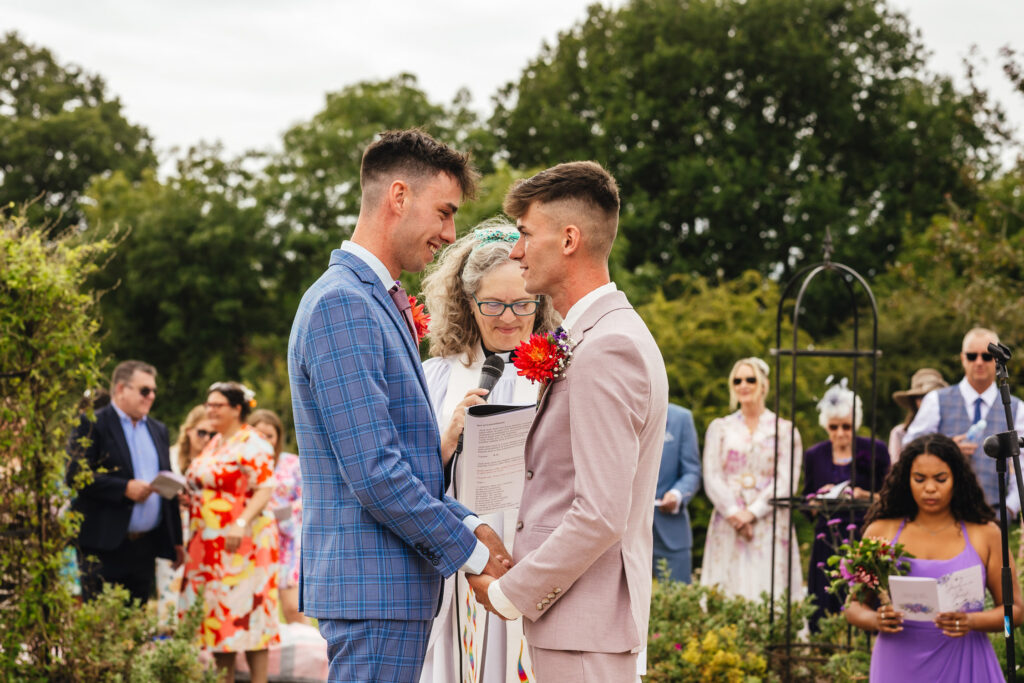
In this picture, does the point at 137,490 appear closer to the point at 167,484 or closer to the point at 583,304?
the point at 167,484

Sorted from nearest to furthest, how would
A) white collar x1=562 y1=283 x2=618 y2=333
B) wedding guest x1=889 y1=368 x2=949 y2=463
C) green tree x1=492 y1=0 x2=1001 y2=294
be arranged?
white collar x1=562 y1=283 x2=618 y2=333 → wedding guest x1=889 y1=368 x2=949 y2=463 → green tree x1=492 y1=0 x2=1001 y2=294

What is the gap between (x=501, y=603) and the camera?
305 cm

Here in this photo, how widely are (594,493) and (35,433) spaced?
4.10 m

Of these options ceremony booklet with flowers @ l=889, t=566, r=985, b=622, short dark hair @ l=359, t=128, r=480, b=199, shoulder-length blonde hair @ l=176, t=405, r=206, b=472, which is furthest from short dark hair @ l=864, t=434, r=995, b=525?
shoulder-length blonde hair @ l=176, t=405, r=206, b=472

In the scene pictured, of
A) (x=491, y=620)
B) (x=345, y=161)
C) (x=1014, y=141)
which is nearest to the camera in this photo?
(x=491, y=620)

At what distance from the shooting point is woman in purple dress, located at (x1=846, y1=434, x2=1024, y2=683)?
487 centimetres

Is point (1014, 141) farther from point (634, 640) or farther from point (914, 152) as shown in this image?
point (634, 640)

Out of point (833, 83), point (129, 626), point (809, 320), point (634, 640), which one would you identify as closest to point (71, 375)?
point (129, 626)

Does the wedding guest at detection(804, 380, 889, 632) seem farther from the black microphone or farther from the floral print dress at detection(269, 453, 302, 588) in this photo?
the black microphone

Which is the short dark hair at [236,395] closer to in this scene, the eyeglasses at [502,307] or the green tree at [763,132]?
the eyeglasses at [502,307]

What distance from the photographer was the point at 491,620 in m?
3.88

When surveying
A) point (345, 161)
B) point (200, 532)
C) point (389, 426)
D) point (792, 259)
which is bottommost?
point (200, 532)

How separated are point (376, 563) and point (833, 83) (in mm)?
21151

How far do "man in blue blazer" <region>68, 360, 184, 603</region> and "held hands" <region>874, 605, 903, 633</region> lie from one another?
4.77m
